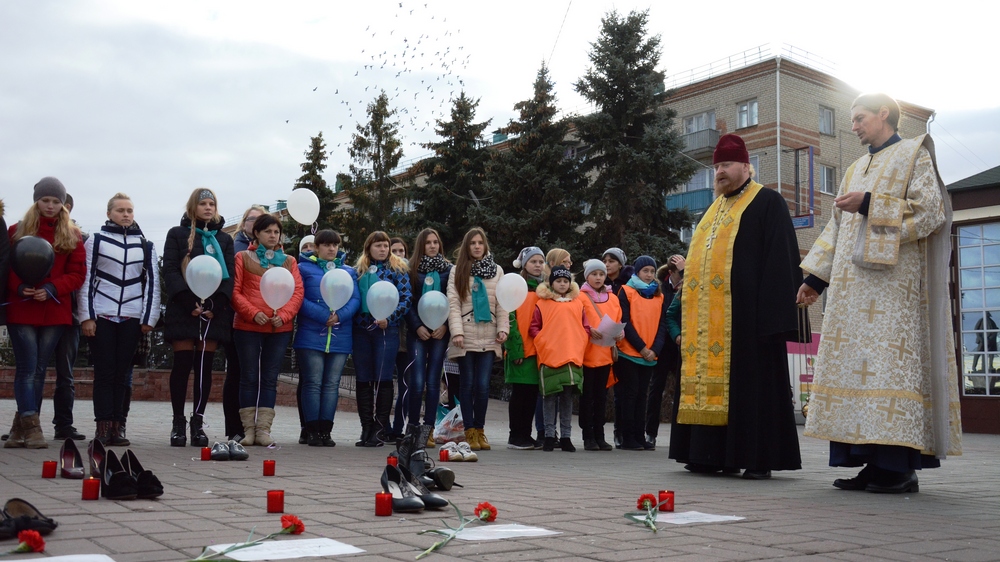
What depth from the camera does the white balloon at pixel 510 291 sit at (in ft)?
29.3

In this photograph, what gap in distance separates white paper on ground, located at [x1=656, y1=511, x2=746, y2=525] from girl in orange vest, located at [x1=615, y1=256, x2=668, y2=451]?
5.77m

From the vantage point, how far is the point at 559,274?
9953 millimetres

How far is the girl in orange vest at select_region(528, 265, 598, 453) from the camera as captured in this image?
952 cm

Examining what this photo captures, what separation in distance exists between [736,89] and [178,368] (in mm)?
32320

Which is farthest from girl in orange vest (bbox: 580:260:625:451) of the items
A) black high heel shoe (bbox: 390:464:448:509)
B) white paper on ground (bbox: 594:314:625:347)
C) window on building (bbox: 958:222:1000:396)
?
window on building (bbox: 958:222:1000:396)

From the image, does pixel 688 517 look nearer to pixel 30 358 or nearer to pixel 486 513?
pixel 486 513

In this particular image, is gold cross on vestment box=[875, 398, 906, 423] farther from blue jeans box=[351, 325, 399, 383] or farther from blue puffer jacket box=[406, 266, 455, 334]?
blue jeans box=[351, 325, 399, 383]

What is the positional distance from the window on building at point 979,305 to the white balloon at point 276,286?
1460cm

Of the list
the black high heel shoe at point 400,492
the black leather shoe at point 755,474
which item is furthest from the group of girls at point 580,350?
the black high heel shoe at point 400,492

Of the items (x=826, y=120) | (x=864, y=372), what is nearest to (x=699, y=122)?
(x=826, y=120)

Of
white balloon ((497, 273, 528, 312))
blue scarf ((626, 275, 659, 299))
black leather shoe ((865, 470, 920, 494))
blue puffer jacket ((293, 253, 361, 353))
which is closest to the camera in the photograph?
black leather shoe ((865, 470, 920, 494))

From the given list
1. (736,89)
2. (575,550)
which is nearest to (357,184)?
(736,89)

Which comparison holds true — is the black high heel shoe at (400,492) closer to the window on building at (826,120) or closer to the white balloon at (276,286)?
the white balloon at (276,286)

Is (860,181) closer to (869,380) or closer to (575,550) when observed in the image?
(869,380)
